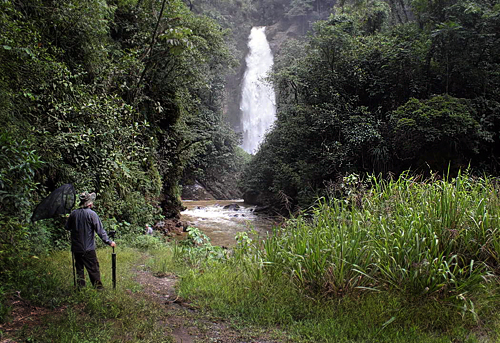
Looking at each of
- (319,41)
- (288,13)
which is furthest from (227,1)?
(319,41)

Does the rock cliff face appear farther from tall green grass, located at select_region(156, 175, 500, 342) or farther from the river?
tall green grass, located at select_region(156, 175, 500, 342)

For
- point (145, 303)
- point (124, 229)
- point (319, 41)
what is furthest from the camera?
point (319, 41)

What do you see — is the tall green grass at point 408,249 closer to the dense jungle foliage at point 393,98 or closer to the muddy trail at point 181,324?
the muddy trail at point 181,324

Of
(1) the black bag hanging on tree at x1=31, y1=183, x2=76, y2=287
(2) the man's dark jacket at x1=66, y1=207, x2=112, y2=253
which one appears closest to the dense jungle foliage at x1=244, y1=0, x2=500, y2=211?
(2) the man's dark jacket at x1=66, y1=207, x2=112, y2=253

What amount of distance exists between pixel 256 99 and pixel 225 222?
28.2 m

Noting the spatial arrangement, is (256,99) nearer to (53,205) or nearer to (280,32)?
(280,32)

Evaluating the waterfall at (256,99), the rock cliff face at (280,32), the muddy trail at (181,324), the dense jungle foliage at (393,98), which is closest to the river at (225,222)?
the dense jungle foliage at (393,98)

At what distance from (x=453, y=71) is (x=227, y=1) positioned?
3887cm

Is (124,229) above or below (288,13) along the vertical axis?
below

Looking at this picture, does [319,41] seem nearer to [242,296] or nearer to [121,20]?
[121,20]

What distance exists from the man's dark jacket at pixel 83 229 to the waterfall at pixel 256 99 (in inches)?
1384

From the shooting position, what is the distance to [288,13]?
44.1 metres

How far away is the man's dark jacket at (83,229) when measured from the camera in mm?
4551

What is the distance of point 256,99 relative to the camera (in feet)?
138
